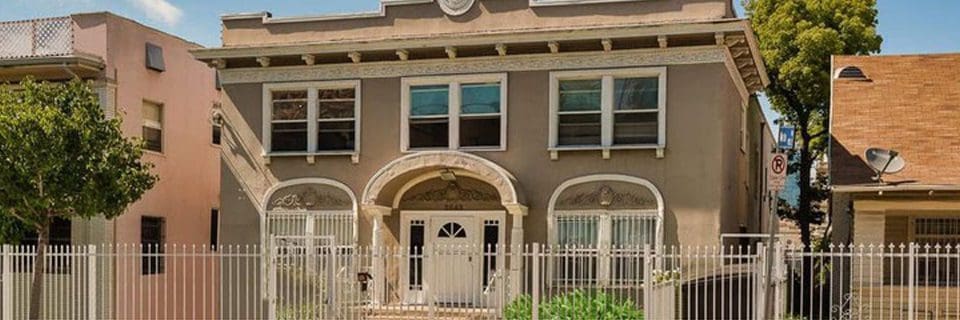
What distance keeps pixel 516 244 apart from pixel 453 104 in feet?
8.93

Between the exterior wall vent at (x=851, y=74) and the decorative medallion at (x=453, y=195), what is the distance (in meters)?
6.62

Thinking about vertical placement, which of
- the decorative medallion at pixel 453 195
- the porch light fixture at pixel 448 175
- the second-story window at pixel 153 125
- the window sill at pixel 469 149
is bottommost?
the decorative medallion at pixel 453 195

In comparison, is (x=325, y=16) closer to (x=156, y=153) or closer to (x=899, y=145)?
(x=156, y=153)

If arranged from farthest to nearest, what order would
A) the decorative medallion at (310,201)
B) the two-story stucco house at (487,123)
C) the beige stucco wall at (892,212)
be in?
the decorative medallion at (310,201) → the two-story stucco house at (487,123) → the beige stucco wall at (892,212)

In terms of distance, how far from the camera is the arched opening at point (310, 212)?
18359 mm

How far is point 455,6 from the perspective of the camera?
1789 cm

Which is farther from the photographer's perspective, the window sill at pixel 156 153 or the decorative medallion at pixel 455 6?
the window sill at pixel 156 153

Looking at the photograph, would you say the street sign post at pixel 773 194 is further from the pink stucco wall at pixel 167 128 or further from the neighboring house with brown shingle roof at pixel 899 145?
the pink stucco wall at pixel 167 128

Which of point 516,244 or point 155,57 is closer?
point 516,244

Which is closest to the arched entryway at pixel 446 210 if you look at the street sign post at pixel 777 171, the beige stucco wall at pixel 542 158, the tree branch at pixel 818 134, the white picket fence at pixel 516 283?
the white picket fence at pixel 516 283

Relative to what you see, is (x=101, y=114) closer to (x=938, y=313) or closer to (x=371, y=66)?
(x=371, y=66)

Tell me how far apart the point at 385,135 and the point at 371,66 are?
4.09ft

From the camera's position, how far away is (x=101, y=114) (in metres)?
16.2

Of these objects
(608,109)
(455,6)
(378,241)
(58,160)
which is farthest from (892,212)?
(58,160)
